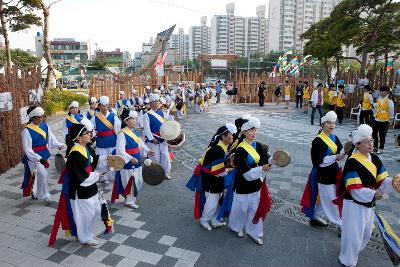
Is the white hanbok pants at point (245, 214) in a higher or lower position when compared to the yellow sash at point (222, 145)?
lower

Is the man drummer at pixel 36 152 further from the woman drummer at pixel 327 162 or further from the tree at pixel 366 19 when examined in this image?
the tree at pixel 366 19

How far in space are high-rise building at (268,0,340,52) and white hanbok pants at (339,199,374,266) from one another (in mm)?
92089

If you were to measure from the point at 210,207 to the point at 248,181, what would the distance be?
33.6 inches

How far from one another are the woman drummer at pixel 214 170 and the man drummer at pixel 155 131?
8.70ft

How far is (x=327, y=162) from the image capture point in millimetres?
4707

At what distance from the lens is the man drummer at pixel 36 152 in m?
5.82

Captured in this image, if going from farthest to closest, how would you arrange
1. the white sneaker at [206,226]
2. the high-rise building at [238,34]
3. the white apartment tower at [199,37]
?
1. the white apartment tower at [199,37]
2. the high-rise building at [238,34]
3. the white sneaker at [206,226]

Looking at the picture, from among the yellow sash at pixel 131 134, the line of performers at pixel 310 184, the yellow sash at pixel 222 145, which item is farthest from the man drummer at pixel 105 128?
the yellow sash at pixel 222 145

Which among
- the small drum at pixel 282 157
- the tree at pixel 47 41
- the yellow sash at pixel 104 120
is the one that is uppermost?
the tree at pixel 47 41

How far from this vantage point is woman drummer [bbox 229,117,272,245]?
4473mm

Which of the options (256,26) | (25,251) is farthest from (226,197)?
(256,26)

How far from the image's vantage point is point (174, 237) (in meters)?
4.98

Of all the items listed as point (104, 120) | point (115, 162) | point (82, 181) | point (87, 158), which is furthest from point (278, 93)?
point (82, 181)

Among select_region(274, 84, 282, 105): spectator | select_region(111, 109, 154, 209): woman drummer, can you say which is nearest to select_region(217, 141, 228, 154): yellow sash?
select_region(111, 109, 154, 209): woman drummer
